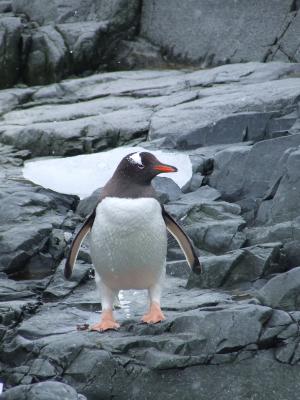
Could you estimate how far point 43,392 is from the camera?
15.7 ft

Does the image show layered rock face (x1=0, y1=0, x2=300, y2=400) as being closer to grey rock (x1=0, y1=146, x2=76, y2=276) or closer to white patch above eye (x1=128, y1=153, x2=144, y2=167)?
grey rock (x1=0, y1=146, x2=76, y2=276)


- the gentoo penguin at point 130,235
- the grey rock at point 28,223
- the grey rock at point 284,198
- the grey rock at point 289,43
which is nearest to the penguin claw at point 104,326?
the gentoo penguin at point 130,235

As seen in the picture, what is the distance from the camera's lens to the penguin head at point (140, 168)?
5627 mm

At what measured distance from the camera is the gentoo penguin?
555cm

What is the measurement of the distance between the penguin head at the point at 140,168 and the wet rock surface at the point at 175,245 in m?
0.88

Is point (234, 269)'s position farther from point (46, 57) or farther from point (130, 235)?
point (46, 57)

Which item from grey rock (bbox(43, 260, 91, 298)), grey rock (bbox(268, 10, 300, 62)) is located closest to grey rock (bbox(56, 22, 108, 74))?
grey rock (bbox(268, 10, 300, 62))

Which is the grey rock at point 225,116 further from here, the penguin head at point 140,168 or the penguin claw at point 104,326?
the penguin claw at point 104,326

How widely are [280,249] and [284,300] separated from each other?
41.0 inches

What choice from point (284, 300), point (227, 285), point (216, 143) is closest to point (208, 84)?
point (216, 143)

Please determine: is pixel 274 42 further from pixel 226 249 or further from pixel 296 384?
pixel 296 384

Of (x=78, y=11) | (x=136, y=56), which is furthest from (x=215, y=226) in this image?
(x=78, y=11)

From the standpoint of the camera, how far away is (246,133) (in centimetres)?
929

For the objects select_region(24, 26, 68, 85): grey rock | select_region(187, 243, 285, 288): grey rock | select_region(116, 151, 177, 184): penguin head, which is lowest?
select_region(24, 26, 68, 85): grey rock
